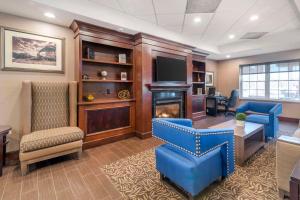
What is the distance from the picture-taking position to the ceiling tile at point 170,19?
331cm

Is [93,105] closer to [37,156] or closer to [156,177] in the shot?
[37,156]

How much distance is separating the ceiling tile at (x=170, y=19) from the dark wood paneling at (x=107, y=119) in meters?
2.18

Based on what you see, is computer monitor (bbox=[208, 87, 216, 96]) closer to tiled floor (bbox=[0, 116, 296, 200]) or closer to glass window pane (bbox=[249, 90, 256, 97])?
glass window pane (bbox=[249, 90, 256, 97])

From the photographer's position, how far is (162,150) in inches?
74.7

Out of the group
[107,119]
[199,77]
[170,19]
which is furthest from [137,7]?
[199,77]

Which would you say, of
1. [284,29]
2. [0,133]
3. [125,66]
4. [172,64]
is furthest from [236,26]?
[0,133]

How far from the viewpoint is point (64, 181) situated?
79.4 inches

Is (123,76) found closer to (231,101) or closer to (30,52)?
(30,52)

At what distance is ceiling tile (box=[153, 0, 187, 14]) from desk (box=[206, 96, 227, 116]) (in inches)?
161

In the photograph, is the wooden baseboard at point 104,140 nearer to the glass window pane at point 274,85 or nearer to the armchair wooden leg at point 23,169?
the armchair wooden leg at point 23,169

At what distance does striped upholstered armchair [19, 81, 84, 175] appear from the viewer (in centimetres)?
221

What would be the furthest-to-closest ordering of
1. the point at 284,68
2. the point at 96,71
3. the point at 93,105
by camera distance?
the point at 284,68
the point at 96,71
the point at 93,105

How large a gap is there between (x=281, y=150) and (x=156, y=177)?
1.46 meters

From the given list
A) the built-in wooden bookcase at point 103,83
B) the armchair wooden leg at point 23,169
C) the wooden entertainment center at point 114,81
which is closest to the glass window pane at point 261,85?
the wooden entertainment center at point 114,81
